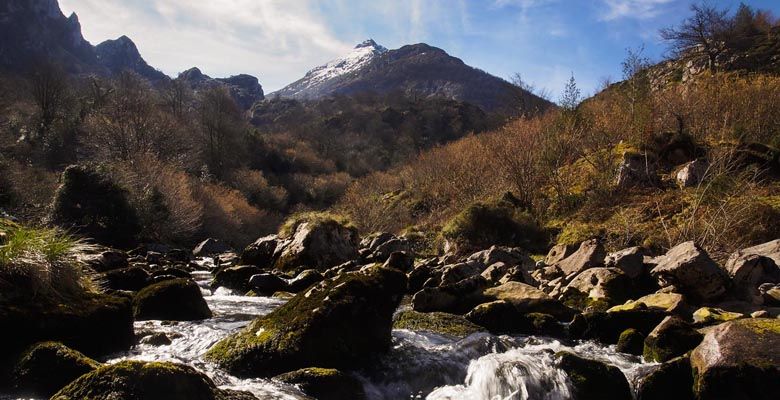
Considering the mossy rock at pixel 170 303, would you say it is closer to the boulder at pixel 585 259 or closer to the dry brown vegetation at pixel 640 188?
the boulder at pixel 585 259

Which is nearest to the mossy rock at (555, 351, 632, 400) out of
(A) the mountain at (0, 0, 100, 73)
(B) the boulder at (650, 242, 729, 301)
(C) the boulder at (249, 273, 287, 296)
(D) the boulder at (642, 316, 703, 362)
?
(D) the boulder at (642, 316, 703, 362)

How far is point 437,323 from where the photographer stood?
316 inches

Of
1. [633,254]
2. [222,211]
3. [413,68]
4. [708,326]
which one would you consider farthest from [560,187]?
[413,68]

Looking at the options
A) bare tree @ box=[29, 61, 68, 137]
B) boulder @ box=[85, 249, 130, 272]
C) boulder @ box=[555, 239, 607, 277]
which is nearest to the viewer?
boulder @ box=[555, 239, 607, 277]

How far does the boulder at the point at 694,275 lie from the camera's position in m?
8.39

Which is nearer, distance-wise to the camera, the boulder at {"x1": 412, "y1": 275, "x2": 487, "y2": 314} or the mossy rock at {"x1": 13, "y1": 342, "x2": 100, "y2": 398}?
the mossy rock at {"x1": 13, "y1": 342, "x2": 100, "y2": 398}

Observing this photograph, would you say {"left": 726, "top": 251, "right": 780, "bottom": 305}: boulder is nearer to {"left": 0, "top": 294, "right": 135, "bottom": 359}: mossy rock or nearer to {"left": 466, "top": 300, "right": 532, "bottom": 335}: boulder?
{"left": 466, "top": 300, "right": 532, "bottom": 335}: boulder

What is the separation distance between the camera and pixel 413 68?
576 feet

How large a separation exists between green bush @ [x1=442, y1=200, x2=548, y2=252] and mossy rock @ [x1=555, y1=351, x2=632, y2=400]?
1180 cm

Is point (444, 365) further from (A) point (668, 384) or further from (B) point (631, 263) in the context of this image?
(B) point (631, 263)

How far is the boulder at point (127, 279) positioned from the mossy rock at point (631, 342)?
8.81 m

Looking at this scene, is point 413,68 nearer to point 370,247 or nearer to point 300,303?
point 370,247

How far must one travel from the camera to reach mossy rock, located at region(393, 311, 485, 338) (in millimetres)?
7645

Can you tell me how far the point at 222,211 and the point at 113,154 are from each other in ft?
29.0
